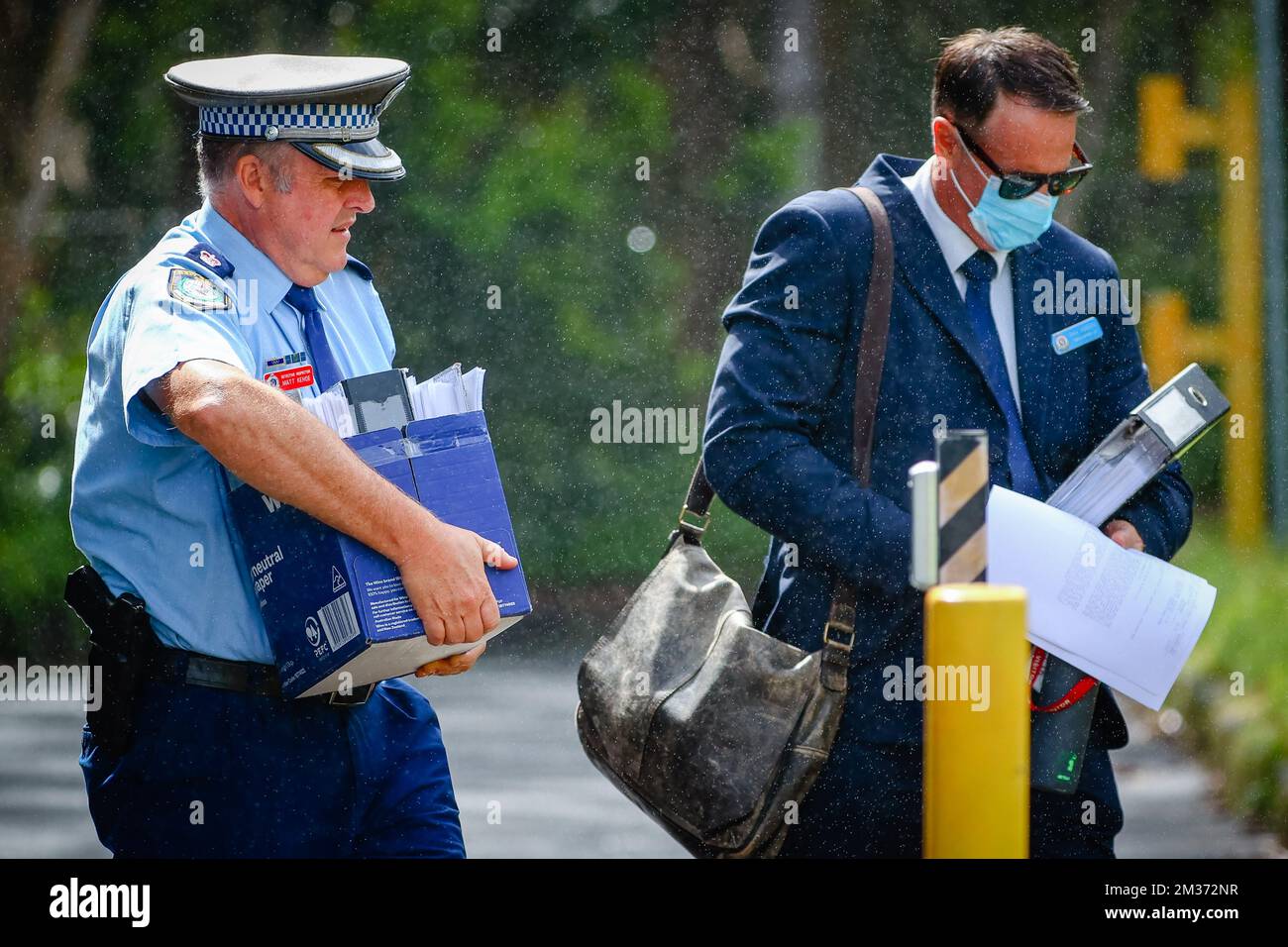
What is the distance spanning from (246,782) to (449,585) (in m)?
0.53

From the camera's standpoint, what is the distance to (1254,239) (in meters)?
11.2

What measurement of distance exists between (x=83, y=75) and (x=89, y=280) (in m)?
1.38

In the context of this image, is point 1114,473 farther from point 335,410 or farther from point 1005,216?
point 335,410

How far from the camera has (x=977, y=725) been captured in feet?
9.14

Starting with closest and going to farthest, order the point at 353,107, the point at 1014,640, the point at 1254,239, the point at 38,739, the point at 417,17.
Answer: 1. the point at 1014,640
2. the point at 353,107
3. the point at 38,739
4. the point at 1254,239
5. the point at 417,17

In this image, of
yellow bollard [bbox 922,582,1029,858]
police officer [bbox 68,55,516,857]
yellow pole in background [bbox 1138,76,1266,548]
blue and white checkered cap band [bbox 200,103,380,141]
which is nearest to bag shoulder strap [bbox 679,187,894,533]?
yellow bollard [bbox 922,582,1029,858]

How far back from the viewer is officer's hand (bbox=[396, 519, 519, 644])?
304 centimetres

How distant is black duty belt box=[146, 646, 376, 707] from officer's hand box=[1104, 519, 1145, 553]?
5.10 feet

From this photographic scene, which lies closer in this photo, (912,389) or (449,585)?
(449,585)

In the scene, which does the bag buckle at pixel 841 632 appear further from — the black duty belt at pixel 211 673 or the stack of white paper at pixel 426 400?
the black duty belt at pixel 211 673

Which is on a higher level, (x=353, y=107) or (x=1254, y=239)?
(x=353, y=107)

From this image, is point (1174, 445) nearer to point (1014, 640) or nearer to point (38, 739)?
point (1014, 640)

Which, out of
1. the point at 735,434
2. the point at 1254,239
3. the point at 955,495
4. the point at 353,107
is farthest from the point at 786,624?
the point at 1254,239
